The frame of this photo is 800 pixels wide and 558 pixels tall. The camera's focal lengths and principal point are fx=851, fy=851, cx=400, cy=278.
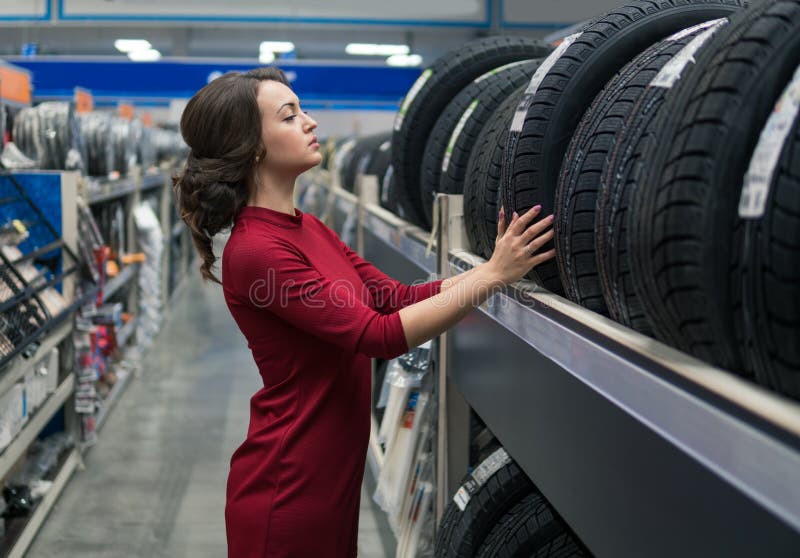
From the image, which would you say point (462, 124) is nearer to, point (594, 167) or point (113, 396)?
point (594, 167)

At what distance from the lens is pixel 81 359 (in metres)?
3.75

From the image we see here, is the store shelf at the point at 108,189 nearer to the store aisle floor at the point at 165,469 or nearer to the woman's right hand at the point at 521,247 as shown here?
the store aisle floor at the point at 165,469

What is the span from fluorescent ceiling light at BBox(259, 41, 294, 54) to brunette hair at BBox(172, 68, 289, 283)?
39.8 feet

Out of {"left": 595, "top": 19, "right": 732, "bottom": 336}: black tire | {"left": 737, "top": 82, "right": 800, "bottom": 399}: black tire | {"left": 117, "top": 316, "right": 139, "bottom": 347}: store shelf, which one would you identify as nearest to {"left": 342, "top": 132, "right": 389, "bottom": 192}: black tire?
{"left": 117, "top": 316, "right": 139, "bottom": 347}: store shelf

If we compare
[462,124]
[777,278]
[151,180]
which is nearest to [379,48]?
[151,180]

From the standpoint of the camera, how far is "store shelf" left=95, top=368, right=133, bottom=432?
14.4 feet

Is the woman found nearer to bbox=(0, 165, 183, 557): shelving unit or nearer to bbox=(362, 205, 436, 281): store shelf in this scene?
bbox=(362, 205, 436, 281): store shelf

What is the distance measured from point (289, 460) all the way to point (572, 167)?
31.0 inches

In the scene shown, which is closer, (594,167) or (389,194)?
(594,167)

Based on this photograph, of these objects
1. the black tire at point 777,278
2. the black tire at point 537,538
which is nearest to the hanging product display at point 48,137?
the black tire at point 537,538

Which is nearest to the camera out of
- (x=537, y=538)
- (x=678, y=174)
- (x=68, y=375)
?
(x=678, y=174)

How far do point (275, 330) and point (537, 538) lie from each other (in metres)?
0.63

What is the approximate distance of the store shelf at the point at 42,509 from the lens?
2.89m

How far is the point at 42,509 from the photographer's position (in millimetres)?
3229
